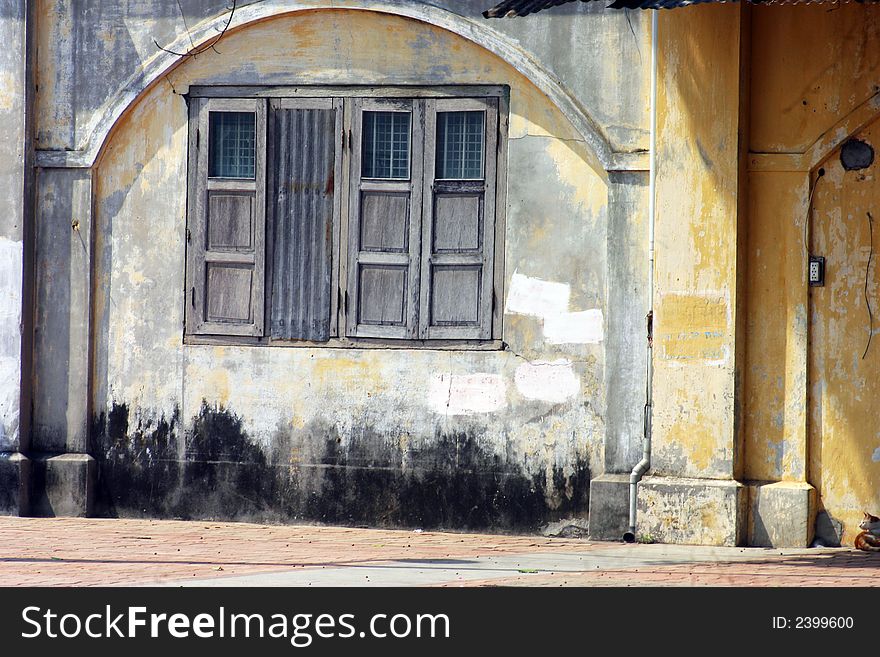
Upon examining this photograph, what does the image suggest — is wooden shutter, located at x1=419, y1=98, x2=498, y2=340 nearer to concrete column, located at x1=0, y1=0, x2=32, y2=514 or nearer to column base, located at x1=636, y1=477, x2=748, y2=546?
column base, located at x1=636, y1=477, x2=748, y2=546

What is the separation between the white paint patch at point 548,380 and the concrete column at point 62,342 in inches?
128

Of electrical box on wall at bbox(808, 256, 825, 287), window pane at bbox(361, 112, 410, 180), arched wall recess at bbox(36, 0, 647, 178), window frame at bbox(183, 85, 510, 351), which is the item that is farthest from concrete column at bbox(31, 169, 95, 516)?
electrical box on wall at bbox(808, 256, 825, 287)

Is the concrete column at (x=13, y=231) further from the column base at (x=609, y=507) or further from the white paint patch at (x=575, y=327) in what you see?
the column base at (x=609, y=507)

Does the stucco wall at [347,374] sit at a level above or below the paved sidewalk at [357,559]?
above

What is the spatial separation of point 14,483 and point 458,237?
3.73 m

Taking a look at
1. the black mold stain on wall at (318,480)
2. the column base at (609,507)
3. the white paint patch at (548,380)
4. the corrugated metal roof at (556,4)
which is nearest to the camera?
the corrugated metal roof at (556,4)

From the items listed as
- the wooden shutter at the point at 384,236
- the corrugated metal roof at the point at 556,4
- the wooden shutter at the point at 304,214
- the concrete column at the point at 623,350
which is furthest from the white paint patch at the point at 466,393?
the corrugated metal roof at the point at 556,4

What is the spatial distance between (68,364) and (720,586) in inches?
204

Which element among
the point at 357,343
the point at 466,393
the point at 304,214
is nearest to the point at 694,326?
the point at 466,393

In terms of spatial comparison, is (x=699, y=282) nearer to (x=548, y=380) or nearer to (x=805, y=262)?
(x=805, y=262)

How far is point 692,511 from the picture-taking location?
884 cm

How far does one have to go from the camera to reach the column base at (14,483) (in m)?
9.85

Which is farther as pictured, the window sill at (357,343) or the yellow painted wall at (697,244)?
the window sill at (357,343)

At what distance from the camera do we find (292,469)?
9.79 m
